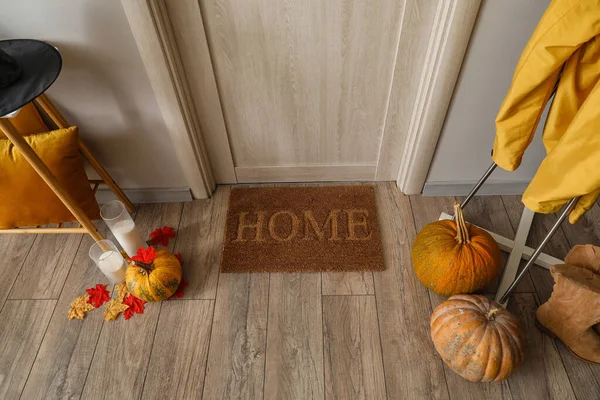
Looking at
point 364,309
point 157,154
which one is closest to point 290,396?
point 364,309

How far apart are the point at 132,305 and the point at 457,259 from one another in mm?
1214

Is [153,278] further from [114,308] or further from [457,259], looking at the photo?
[457,259]

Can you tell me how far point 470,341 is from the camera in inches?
48.8

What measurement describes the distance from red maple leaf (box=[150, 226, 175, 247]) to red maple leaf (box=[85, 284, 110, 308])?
27cm

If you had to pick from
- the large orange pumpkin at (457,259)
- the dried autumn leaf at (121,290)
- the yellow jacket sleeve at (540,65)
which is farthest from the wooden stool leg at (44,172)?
the yellow jacket sleeve at (540,65)

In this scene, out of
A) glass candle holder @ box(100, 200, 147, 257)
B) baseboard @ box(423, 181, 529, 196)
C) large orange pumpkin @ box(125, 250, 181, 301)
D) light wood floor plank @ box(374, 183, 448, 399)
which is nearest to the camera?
light wood floor plank @ box(374, 183, 448, 399)

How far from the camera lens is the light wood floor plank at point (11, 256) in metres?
1.63

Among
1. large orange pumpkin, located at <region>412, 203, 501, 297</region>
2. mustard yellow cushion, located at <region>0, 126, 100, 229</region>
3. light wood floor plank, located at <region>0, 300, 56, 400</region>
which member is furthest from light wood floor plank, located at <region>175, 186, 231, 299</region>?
large orange pumpkin, located at <region>412, 203, 501, 297</region>

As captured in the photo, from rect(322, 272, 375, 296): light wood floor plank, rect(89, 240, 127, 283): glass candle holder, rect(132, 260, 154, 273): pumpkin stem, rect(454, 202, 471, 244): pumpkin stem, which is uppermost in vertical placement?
rect(454, 202, 471, 244): pumpkin stem

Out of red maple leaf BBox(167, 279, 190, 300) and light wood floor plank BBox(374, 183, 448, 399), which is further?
red maple leaf BBox(167, 279, 190, 300)

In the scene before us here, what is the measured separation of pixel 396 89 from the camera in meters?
1.52

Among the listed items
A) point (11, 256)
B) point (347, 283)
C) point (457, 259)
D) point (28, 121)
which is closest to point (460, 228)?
point (457, 259)

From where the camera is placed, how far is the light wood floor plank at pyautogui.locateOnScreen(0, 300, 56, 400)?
55.1 inches

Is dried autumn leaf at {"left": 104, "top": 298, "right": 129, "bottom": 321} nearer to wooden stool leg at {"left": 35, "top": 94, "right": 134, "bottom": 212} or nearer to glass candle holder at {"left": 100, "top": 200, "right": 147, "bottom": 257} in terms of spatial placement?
glass candle holder at {"left": 100, "top": 200, "right": 147, "bottom": 257}
